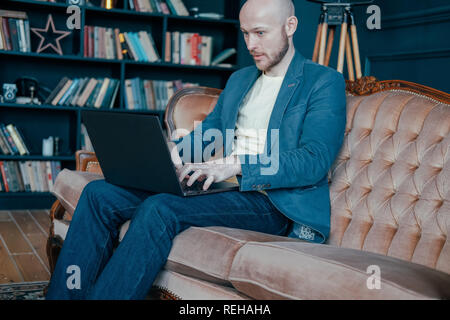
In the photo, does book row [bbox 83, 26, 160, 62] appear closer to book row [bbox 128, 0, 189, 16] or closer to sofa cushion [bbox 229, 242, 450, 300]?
book row [bbox 128, 0, 189, 16]

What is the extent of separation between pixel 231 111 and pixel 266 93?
6.3 inches

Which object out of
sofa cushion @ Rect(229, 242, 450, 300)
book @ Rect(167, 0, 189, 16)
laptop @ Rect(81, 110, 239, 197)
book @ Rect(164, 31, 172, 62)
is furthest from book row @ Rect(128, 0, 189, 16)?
sofa cushion @ Rect(229, 242, 450, 300)

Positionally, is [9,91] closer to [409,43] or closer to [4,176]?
[4,176]

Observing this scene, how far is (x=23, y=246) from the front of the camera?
2934mm

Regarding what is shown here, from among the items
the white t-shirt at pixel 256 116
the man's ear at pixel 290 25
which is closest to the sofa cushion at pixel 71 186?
the white t-shirt at pixel 256 116

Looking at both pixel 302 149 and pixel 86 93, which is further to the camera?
pixel 86 93

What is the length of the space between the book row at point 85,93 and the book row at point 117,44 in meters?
0.20

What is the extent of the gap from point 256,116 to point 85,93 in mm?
2397

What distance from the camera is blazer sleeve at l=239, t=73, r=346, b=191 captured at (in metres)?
1.61

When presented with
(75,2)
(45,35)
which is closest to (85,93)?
(45,35)

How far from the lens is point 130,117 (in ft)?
4.81

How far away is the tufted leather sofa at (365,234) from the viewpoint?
118cm
